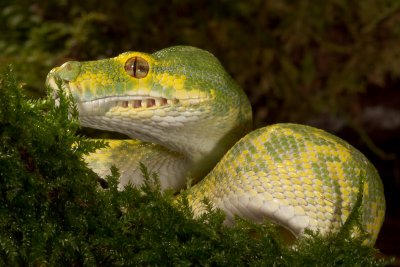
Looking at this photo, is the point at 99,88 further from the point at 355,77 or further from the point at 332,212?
the point at 355,77

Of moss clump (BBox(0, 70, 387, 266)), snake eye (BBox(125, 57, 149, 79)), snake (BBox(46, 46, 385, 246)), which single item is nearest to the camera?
moss clump (BBox(0, 70, 387, 266))

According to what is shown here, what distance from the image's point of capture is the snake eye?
1.84 meters

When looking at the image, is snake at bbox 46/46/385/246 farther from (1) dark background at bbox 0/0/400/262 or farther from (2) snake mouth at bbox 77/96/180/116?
(1) dark background at bbox 0/0/400/262

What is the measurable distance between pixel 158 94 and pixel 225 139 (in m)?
0.32

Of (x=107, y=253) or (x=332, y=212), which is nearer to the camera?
(x=107, y=253)

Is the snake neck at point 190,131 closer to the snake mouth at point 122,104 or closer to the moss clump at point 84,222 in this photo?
the snake mouth at point 122,104

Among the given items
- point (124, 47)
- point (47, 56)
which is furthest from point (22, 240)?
point (124, 47)

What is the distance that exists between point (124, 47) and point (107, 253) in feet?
10.5

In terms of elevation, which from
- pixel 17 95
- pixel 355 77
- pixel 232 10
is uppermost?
pixel 17 95

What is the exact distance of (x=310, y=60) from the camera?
15.3 feet

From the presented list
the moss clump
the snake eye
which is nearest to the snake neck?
the snake eye

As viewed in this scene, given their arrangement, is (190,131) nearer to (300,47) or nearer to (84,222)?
(84,222)

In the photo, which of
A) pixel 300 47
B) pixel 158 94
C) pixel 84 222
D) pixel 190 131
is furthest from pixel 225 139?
pixel 300 47

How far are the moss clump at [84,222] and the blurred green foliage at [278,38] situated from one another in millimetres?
2977
